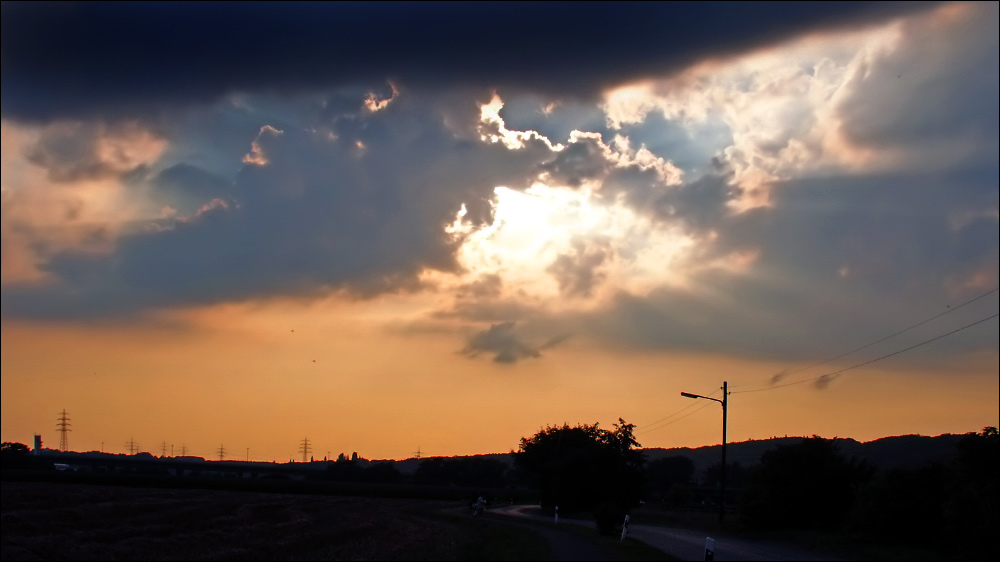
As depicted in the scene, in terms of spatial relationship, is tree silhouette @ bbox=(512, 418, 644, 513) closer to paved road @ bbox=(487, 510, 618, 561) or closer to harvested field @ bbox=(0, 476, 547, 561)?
harvested field @ bbox=(0, 476, 547, 561)

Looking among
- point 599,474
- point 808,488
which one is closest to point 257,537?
point 808,488

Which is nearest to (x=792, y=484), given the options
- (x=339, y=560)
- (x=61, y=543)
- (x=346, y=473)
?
(x=339, y=560)

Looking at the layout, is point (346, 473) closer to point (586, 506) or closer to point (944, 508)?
point (586, 506)

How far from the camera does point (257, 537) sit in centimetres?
4881

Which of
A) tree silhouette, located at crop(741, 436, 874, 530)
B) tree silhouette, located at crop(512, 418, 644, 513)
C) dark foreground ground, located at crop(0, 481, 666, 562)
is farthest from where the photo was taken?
tree silhouette, located at crop(512, 418, 644, 513)

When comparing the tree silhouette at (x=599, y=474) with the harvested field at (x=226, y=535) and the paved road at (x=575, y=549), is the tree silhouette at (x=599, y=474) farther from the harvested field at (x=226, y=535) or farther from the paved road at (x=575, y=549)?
the paved road at (x=575, y=549)

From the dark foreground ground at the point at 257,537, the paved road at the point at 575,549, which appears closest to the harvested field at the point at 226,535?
the dark foreground ground at the point at 257,537

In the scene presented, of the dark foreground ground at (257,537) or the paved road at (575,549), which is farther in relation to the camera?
the dark foreground ground at (257,537)

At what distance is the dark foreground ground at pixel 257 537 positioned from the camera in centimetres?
3547

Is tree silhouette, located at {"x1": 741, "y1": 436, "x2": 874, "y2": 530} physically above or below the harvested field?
above

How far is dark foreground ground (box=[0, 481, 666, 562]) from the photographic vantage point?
35.5 m

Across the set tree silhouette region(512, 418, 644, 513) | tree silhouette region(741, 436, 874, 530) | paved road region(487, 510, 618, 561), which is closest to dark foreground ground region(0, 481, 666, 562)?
paved road region(487, 510, 618, 561)

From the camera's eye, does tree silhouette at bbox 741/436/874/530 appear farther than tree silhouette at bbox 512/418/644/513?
No

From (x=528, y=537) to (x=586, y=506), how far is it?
47048 millimetres
